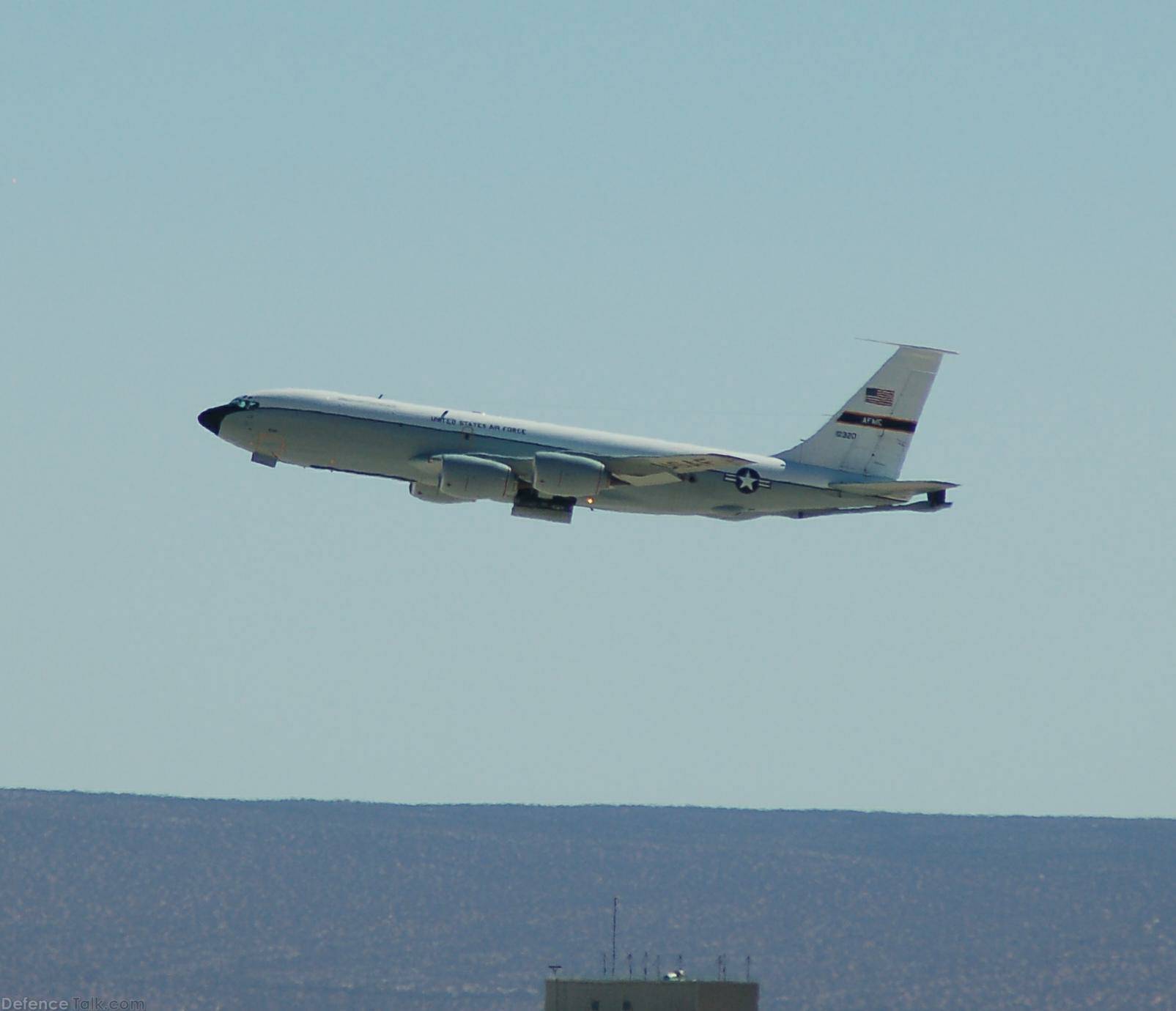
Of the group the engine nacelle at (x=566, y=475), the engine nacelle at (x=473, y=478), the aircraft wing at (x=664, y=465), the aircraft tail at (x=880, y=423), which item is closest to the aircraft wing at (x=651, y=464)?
the aircraft wing at (x=664, y=465)

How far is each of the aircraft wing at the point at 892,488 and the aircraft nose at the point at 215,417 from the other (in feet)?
78.9

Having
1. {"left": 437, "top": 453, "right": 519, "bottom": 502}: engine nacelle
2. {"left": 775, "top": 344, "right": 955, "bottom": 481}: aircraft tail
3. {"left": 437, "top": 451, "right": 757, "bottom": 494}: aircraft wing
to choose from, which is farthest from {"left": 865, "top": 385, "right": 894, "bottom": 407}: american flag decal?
{"left": 437, "top": 453, "right": 519, "bottom": 502}: engine nacelle

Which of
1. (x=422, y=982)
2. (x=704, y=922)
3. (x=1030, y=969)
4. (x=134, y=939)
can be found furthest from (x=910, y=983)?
(x=134, y=939)

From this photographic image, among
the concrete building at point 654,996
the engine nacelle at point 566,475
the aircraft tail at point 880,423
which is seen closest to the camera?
the engine nacelle at point 566,475

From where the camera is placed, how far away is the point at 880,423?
87.7 metres

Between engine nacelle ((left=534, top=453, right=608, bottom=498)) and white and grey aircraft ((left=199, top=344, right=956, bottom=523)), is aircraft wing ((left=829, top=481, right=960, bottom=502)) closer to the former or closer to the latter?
white and grey aircraft ((left=199, top=344, right=956, bottom=523))

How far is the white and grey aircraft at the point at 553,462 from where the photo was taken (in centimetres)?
8262

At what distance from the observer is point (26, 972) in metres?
172

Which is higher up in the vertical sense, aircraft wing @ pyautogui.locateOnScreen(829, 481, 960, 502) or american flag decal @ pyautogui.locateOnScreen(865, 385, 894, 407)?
american flag decal @ pyautogui.locateOnScreen(865, 385, 894, 407)

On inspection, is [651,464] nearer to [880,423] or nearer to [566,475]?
[566,475]

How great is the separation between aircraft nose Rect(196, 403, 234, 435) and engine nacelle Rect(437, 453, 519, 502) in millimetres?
8898

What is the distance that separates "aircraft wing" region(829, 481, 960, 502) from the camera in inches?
3248

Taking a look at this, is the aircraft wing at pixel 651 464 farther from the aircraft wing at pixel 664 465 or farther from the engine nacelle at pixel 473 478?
the engine nacelle at pixel 473 478

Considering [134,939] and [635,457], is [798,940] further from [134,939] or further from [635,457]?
[635,457]
